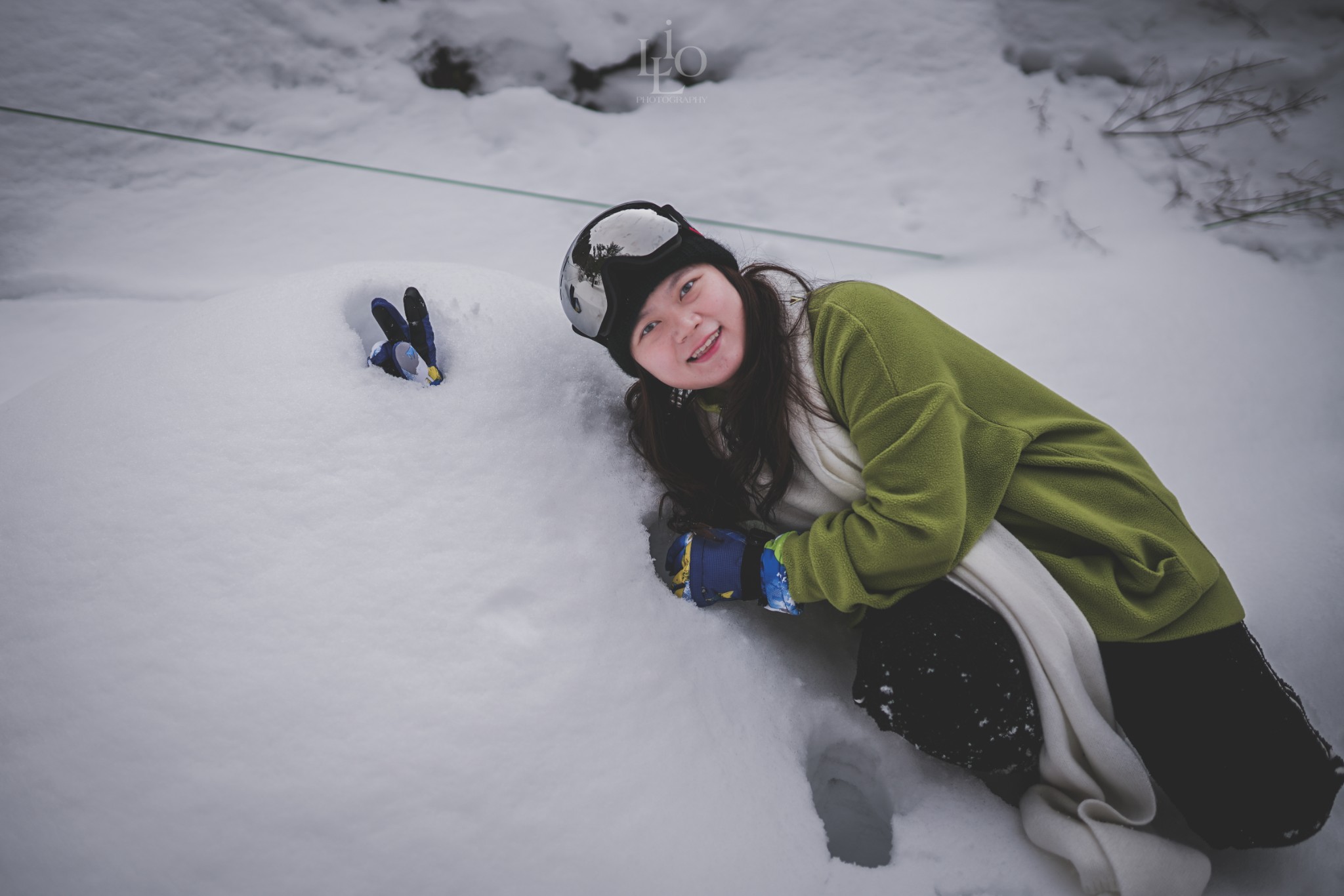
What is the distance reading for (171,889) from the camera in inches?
26.1

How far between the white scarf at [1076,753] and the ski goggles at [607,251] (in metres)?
0.57

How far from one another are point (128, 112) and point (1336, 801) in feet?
10.1

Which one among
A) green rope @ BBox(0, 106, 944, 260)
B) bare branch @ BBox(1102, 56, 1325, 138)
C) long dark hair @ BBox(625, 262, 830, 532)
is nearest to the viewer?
long dark hair @ BBox(625, 262, 830, 532)

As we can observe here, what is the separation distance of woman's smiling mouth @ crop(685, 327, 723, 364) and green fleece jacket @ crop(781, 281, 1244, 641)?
0.14 m

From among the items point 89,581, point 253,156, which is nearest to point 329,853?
point 89,581

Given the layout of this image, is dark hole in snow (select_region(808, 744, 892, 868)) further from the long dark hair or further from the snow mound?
the long dark hair

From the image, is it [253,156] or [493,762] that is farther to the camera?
[253,156]

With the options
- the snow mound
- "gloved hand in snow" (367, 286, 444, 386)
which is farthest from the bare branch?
"gloved hand in snow" (367, 286, 444, 386)

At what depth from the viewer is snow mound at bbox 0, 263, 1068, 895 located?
71 cm

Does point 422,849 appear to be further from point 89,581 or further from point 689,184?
point 689,184

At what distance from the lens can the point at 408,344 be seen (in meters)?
0.96

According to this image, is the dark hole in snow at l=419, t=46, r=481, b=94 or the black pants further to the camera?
the dark hole in snow at l=419, t=46, r=481, b=94

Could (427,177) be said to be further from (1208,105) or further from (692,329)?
(1208,105)

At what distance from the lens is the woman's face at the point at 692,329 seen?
→ 0.89 m
